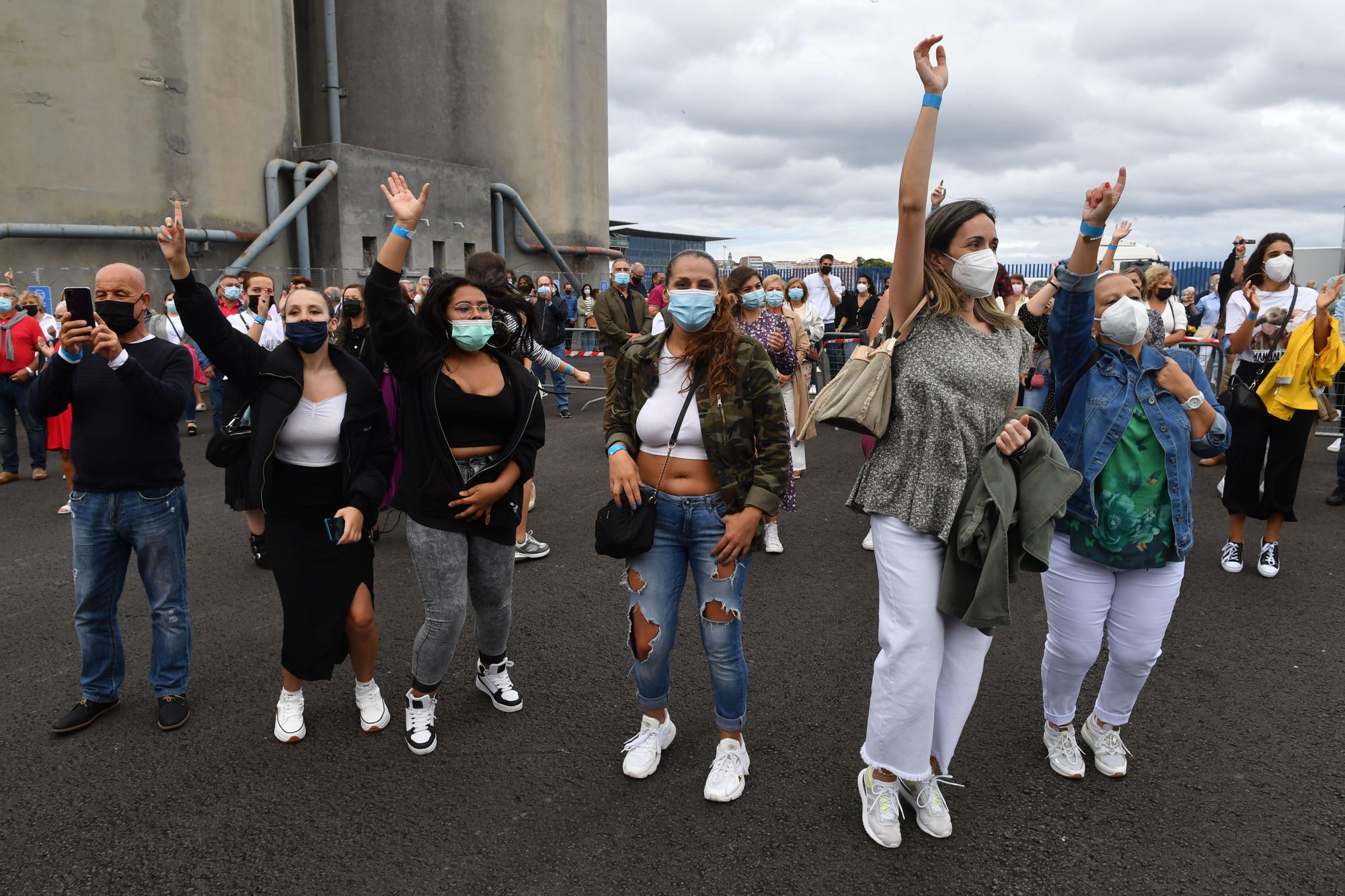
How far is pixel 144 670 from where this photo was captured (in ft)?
15.2

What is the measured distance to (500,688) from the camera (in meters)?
4.19

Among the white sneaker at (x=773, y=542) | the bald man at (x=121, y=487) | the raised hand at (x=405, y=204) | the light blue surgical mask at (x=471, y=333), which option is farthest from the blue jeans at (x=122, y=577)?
the white sneaker at (x=773, y=542)

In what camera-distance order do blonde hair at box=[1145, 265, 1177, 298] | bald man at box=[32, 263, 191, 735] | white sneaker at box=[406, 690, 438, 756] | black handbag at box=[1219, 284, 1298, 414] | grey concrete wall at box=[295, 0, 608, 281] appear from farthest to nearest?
grey concrete wall at box=[295, 0, 608, 281]
black handbag at box=[1219, 284, 1298, 414]
blonde hair at box=[1145, 265, 1177, 298]
bald man at box=[32, 263, 191, 735]
white sneaker at box=[406, 690, 438, 756]

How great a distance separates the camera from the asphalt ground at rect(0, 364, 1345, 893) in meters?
2.99

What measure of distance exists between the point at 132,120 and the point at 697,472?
746 inches

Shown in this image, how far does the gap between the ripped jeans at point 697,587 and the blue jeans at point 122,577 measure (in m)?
2.21

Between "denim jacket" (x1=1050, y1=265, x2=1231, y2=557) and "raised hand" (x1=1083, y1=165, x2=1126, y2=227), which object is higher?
"raised hand" (x1=1083, y1=165, x2=1126, y2=227)

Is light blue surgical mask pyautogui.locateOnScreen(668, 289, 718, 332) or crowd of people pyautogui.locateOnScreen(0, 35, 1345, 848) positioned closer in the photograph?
crowd of people pyautogui.locateOnScreen(0, 35, 1345, 848)

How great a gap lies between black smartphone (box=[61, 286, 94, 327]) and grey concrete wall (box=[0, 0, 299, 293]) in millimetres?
14935

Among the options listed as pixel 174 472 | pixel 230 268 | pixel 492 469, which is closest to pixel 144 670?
pixel 174 472

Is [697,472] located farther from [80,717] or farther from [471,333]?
[80,717]

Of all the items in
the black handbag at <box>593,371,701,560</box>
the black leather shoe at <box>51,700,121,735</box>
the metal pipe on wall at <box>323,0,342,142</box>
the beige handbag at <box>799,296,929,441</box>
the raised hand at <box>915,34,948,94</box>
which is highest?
the metal pipe on wall at <box>323,0,342,142</box>

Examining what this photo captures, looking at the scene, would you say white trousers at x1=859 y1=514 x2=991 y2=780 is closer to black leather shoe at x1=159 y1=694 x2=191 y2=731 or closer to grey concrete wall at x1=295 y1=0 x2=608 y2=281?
black leather shoe at x1=159 y1=694 x2=191 y2=731

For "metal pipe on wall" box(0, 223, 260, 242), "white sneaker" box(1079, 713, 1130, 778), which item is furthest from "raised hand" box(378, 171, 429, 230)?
"metal pipe on wall" box(0, 223, 260, 242)
